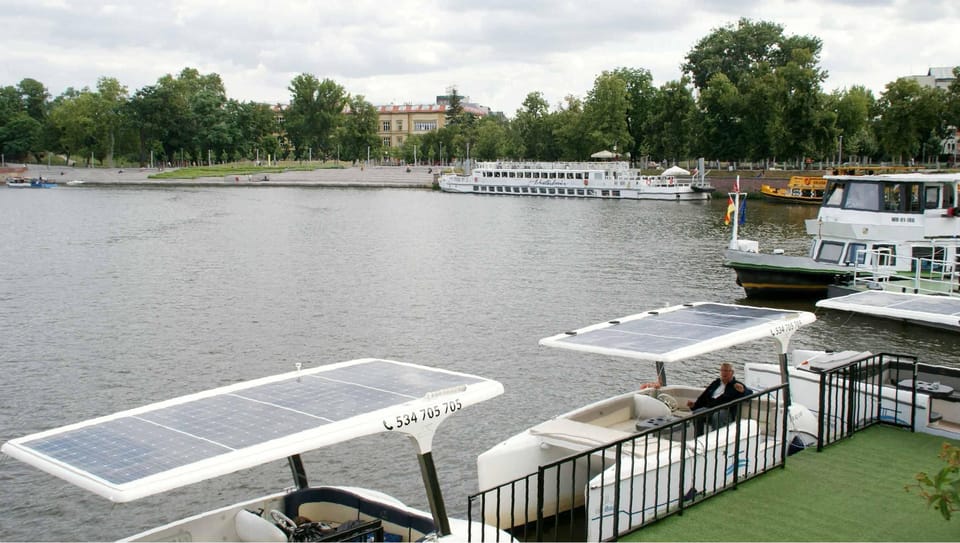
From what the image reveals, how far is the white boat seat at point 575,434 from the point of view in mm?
12469

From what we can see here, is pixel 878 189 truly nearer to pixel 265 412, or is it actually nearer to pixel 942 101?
pixel 265 412

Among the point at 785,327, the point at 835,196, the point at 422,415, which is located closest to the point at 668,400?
the point at 785,327

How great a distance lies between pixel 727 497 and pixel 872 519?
169cm

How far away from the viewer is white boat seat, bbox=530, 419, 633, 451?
12469 millimetres

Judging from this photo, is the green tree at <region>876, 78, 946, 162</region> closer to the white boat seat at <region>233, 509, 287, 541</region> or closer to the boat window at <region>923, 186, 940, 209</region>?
the boat window at <region>923, 186, 940, 209</region>

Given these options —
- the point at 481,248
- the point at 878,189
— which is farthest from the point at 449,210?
the point at 878,189

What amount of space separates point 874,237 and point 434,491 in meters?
29.2

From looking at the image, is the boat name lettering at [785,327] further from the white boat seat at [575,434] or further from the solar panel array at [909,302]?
the solar panel array at [909,302]

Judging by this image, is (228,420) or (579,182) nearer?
(228,420)

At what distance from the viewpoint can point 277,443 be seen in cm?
820

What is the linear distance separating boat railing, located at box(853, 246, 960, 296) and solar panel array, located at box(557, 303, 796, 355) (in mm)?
18122

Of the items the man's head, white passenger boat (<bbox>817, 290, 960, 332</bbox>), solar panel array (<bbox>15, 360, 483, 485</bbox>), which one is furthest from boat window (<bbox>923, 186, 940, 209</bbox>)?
solar panel array (<bbox>15, 360, 483, 485</bbox>)

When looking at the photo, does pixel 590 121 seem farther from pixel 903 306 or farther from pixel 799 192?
pixel 903 306

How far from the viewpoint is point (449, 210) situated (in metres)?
89.5
